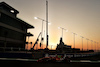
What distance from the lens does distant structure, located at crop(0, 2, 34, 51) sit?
36406 mm

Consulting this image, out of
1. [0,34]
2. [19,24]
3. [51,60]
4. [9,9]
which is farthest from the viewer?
[19,24]

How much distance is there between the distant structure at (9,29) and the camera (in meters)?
36.4

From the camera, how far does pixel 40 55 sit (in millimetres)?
21969

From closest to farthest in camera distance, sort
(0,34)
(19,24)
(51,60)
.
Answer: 1. (51,60)
2. (0,34)
3. (19,24)

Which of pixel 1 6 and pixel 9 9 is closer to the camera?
pixel 1 6

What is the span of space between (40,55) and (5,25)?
22.4 metres

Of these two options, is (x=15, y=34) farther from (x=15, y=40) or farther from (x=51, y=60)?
(x=51, y=60)

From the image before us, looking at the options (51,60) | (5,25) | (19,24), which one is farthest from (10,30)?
(51,60)

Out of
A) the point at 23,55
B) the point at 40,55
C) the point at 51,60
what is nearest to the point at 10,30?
the point at 23,55

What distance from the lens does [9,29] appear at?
4012cm

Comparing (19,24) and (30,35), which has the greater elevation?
(19,24)

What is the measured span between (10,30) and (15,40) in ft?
16.3

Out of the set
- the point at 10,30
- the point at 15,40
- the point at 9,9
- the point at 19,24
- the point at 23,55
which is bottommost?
the point at 23,55

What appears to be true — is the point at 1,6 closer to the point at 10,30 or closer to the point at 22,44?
the point at 10,30
